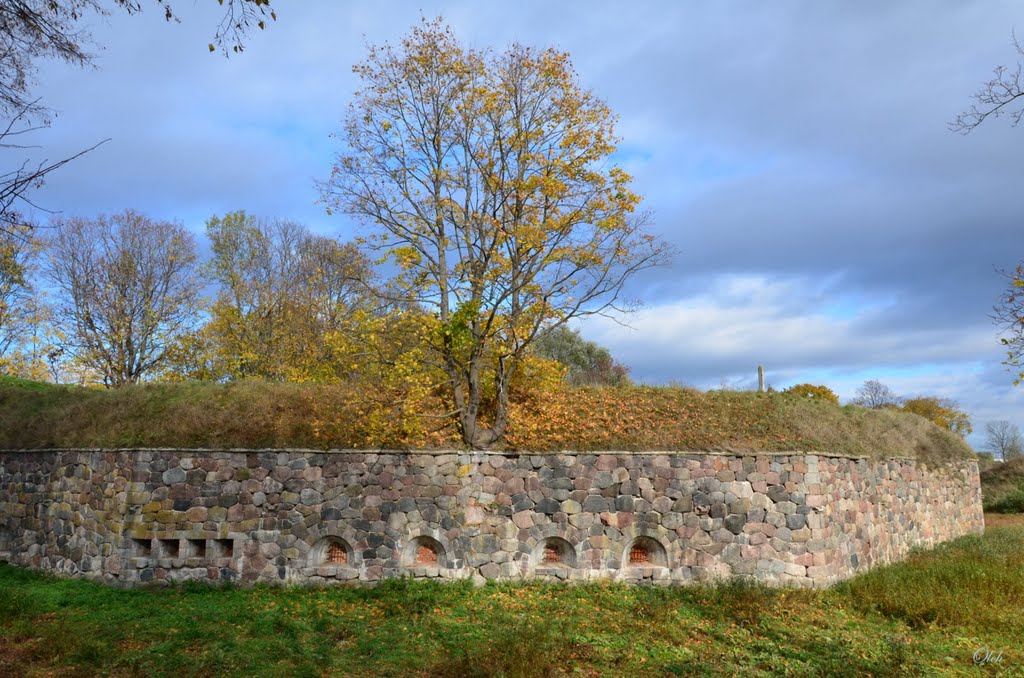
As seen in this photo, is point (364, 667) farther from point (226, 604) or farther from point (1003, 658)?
point (1003, 658)

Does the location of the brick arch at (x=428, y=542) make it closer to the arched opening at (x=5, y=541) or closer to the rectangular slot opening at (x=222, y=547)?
the rectangular slot opening at (x=222, y=547)

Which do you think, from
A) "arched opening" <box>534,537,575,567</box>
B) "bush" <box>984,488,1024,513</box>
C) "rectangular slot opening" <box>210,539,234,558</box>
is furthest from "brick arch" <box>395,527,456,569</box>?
"bush" <box>984,488,1024,513</box>

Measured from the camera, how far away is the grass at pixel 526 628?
9.22 meters

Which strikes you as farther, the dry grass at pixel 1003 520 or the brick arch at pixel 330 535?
the dry grass at pixel 1003 520

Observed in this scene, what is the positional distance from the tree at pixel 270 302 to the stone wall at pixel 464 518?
1080cm

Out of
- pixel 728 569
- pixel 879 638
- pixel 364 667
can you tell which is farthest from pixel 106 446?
pixel 879 638

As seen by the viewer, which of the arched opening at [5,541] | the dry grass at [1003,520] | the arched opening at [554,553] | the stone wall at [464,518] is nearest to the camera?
the stone wall at [464,518]

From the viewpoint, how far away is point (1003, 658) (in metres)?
9.59

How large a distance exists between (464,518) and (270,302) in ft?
59.6

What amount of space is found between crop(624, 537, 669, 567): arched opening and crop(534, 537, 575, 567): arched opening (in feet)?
3.66

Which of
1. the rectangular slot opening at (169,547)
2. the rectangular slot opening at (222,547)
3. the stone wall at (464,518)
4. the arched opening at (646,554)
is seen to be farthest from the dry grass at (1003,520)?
the rectangular slot opening at (169,547)

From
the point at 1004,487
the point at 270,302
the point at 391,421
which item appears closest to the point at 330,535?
the point at 391,421

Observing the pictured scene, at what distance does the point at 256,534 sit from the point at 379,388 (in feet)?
13.5

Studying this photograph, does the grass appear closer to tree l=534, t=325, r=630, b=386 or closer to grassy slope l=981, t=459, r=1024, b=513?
grassy slope l=981, t=459, r=1024, b=513
